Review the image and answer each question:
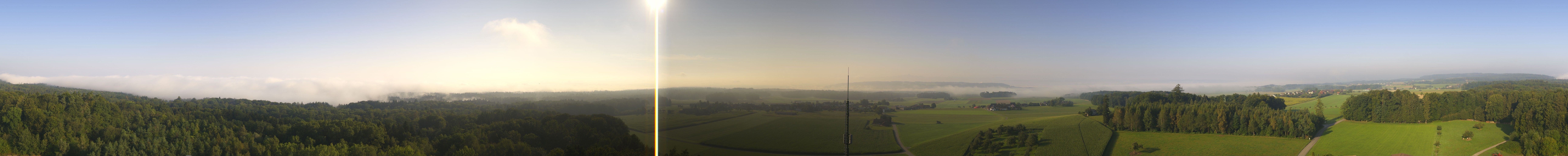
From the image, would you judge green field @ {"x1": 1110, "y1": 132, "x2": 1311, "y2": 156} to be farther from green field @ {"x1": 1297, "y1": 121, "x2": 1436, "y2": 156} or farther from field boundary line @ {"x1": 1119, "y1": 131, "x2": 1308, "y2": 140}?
green field @ {"x1": 1297, "y1": 121, "x2": 1436, "y2": 156}

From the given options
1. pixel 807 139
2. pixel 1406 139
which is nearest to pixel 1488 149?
pixel 1406 139

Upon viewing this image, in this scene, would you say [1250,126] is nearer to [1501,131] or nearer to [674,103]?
[1501,131]

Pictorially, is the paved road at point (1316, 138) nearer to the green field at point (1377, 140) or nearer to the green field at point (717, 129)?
the green field at point (1377, 140)

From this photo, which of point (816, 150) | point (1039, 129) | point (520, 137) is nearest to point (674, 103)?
point (816, 150)

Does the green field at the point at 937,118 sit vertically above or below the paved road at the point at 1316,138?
above

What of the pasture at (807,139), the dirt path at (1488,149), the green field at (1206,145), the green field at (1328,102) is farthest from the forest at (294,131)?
the green field at (1328,102)

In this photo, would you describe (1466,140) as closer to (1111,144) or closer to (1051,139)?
(1111,144)
